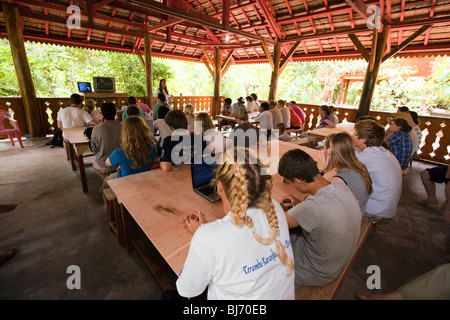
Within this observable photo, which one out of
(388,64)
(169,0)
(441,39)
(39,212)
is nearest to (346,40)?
(441,39)

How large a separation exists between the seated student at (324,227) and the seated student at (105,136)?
8.29 feet

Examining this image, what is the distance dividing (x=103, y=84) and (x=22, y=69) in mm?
2035

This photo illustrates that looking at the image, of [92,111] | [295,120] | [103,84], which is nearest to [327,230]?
[92,111]

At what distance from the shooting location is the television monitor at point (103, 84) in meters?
7.18

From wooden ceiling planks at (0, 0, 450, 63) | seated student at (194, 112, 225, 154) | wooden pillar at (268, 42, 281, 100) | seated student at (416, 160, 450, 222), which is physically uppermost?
wooden ceiling planks at (0, 0, 450, 63)

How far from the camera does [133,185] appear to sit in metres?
1.99

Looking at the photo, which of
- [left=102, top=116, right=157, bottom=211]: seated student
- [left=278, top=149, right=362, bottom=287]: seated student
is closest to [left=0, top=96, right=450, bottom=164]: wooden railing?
[left=102, top=116, right=157, bottom=211]: seated student

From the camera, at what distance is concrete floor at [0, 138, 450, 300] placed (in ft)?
6.43

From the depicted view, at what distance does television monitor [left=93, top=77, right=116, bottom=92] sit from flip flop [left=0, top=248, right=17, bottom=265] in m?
6.28

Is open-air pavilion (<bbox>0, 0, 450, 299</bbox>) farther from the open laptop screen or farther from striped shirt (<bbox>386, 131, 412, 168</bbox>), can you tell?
the open laptop screen

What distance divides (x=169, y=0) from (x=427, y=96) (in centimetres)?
1578

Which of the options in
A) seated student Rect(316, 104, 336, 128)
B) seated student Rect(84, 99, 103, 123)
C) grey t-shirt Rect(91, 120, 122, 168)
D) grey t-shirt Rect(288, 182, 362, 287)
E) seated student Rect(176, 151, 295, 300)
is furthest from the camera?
seated student Rect(316, 104, 336, 128)

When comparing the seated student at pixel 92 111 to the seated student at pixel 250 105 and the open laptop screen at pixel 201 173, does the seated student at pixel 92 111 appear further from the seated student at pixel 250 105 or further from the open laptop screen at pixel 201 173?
the seated student at pixel 250 105

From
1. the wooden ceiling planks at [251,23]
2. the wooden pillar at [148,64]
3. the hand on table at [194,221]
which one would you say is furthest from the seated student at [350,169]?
the wooden pillar at [148,64]
